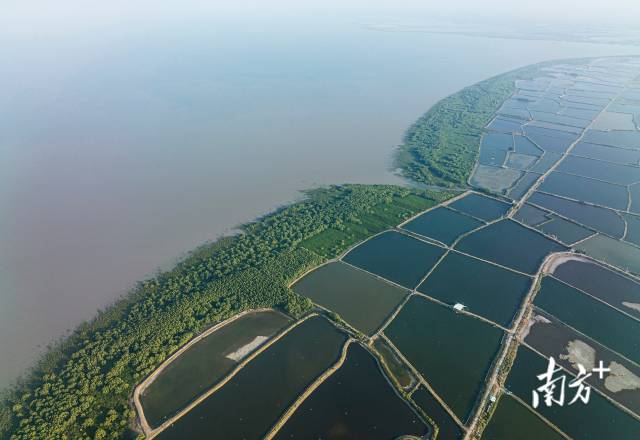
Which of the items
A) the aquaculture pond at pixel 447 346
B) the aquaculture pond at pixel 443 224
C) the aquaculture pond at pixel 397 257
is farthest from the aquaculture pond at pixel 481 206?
the aquaculture pond at pixel 447 346

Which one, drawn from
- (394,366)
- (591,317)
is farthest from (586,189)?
(394,366)

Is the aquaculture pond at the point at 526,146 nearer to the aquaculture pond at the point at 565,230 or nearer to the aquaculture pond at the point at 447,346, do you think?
the aquaculture pond at the point at 565,230

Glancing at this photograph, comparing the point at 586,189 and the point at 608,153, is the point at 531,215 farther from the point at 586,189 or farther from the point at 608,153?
the point at 608,153

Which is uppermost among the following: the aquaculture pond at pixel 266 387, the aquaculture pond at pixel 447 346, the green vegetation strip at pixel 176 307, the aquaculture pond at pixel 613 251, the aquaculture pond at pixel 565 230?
the green vegetation strip at pixel 176 307

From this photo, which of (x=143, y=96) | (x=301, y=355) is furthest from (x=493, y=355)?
(x=143, y=96)

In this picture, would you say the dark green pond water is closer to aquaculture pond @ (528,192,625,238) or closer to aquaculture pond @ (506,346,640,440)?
aquaculture pond @ (528,192,625,238)

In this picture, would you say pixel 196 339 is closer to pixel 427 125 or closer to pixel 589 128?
pixel 427 125
